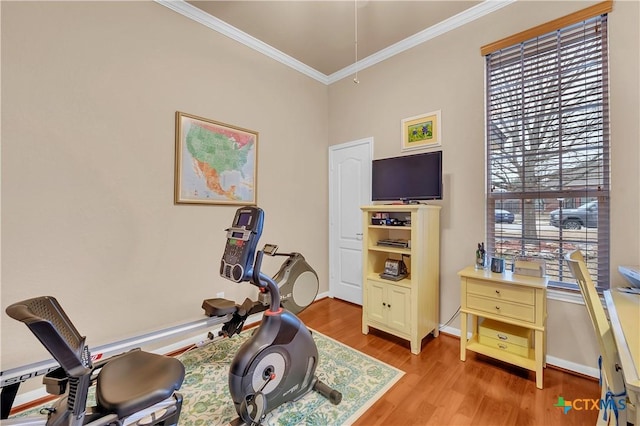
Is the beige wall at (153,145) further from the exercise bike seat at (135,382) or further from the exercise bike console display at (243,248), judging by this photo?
the exercise bike console display at (243,248)

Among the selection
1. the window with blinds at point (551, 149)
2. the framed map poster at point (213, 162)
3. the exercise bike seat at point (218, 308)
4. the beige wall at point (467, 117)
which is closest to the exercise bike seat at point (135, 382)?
the exercise bike seat at point (218, 308)

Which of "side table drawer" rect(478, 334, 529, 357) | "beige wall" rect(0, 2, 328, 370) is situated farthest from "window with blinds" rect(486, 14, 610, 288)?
"beige wall" rect(0, 2, 328, 370)

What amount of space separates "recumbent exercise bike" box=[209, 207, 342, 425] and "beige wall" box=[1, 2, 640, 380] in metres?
1.18

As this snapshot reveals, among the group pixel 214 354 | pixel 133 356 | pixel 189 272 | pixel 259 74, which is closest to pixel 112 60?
pixel 259 74

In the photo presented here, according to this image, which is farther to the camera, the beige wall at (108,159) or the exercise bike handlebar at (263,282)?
the beige wall at (108,159)

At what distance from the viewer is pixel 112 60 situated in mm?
2145

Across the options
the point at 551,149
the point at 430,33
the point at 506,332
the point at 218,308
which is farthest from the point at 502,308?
the point at 430,33

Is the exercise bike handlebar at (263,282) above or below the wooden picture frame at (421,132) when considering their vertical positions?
below

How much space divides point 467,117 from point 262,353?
271cm

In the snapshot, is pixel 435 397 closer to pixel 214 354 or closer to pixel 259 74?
pixel 214 354

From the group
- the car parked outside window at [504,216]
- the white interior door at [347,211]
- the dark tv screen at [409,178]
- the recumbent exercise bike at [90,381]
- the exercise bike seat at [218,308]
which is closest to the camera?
the recumbent exercise bike at [90,381]

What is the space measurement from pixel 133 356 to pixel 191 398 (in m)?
0.69

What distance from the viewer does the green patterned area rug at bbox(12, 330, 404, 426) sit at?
1.68 meters

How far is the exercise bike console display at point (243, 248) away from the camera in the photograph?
5.14ft
